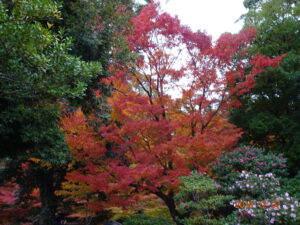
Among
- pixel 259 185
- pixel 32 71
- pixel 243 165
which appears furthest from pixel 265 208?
pixel 32 71

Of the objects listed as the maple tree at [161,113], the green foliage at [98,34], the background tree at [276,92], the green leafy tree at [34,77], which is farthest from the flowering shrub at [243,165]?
the green leafy tree at [34,77]

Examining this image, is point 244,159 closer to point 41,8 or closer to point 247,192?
point 247,192

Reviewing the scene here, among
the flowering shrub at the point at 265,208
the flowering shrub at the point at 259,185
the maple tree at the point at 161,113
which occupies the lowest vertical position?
the flowering shrub at the point at 265,208

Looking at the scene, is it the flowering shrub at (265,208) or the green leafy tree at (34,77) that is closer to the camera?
the green leafy tree at (34,77)

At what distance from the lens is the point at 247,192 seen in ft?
22.3

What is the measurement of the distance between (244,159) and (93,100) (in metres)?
4.93

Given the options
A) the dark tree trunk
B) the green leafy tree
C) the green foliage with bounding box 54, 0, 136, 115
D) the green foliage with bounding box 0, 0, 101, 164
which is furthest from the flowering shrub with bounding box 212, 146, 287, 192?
the dark tree trunk

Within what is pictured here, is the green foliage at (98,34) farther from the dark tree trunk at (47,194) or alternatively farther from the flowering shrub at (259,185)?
the dark tree trunk at (47,194)

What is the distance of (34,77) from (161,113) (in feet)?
14.6

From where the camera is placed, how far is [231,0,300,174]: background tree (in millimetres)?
9828

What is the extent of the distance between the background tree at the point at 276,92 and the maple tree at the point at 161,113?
8.70 feet

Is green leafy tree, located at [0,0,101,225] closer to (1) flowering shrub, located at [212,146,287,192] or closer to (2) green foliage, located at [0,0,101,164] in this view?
(2) green foliage, located at [0,0,101,164]

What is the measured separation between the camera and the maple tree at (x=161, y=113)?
696cm

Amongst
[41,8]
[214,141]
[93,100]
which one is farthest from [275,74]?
[41,8]
